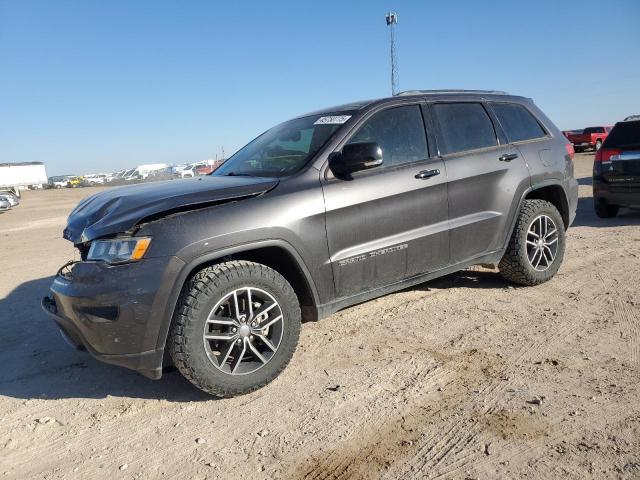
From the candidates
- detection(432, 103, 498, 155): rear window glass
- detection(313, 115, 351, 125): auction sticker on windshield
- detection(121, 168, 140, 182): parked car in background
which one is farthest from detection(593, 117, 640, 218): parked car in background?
detection(121, 168, 140, 182): parked car in background

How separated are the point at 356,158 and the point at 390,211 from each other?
0.55 m

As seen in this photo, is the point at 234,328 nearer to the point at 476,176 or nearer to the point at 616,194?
the point at 476,176

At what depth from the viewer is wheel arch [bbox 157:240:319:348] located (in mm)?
2820

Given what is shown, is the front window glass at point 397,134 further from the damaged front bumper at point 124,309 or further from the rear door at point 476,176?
the damaged front bumper at point 124,309

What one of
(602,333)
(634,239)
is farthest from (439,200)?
(634,239)

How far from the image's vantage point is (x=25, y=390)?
10.9ft

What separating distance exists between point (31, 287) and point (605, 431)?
6115mm

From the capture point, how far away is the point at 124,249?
2.78m

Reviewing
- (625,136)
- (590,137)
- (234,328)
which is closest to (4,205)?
(234,328)

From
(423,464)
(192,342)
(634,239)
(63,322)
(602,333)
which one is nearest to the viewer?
(423,464)

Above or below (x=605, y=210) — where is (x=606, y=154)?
above

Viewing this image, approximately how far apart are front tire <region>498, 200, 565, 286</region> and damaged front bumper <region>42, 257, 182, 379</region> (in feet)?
10.5

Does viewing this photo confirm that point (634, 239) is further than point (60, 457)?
Yes

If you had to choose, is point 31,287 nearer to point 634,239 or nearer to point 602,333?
point 602,333
